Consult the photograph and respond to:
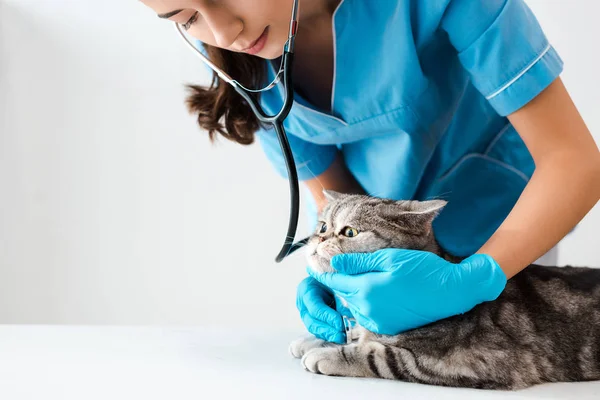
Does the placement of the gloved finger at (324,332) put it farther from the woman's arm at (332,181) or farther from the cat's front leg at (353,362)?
the woman's arm at (332,181)

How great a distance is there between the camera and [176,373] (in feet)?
3.29

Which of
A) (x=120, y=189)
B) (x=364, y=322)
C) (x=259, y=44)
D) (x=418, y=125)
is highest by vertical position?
(x=120, y=189)

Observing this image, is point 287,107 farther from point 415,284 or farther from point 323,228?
point 415,284

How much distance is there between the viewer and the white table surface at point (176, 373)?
0.89 meters

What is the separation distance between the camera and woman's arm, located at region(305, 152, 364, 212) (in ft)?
4.93

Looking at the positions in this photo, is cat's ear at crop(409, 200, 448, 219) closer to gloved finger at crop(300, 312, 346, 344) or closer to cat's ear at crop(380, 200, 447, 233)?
cat's ear at crop(380, 200, 447, 233)

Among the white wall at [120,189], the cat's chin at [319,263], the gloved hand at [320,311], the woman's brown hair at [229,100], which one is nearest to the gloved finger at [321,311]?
the gloved hand at [320,311]

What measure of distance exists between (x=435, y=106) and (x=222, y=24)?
517 millimetres

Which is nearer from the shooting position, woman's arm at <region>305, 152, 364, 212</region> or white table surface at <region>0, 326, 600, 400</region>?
white table surface at <region>0, 326, 600, 400</region>

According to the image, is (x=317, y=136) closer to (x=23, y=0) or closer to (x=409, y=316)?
(x=409, y=316)

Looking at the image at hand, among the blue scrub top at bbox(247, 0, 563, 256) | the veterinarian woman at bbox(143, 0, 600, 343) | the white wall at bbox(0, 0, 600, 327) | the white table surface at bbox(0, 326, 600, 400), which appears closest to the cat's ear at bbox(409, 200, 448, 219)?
the veterinarian woman at bbox(143, 0, 600, 343)

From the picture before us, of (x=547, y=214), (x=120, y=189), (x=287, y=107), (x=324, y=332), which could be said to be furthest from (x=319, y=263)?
(x=120, y=189)

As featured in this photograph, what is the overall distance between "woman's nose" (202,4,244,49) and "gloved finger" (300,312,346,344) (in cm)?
60

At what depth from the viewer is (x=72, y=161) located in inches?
93.7
